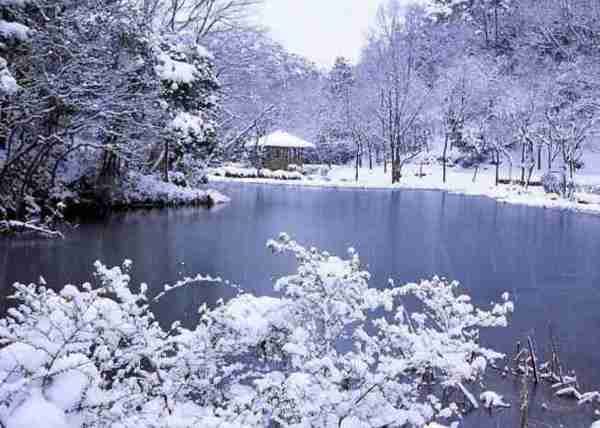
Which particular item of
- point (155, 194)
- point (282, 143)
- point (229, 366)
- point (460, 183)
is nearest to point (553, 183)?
point (460, 183)

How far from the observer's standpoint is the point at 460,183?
3422 cm

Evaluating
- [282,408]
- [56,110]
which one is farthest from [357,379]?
[56,110]

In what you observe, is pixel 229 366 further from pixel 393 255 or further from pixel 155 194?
pixel 155 194

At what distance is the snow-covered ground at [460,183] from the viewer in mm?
24281

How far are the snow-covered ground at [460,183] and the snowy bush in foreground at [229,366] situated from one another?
20385 millimetres

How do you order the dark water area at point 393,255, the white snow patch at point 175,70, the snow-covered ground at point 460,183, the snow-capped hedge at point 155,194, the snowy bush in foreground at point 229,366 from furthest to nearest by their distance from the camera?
the snow-covered ground at point 460,183 → the snow-capped hedge at point 155,194 → the white snow patch at point 175,70 → the dark water area at point 393,255 → the snowy bush in foreground at point 229,366

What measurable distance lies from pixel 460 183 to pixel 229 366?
3251 centimetres

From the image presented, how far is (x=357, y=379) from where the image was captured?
3039 millimetres

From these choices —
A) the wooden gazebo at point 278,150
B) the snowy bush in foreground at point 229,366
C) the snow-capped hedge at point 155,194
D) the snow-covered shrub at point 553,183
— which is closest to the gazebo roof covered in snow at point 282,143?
the wooden gazebo at point 278,150

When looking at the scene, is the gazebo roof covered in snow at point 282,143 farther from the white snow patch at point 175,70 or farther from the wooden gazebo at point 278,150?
the white snow patch at point 175,70

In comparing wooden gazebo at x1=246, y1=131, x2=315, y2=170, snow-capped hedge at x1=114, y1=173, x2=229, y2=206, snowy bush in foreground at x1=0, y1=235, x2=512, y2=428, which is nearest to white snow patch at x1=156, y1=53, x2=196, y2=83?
snow-capped hedge at x1=114, y1=173, x2=229, y2=206

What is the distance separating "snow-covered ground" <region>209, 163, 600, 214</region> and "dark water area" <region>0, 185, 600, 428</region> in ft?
13.2

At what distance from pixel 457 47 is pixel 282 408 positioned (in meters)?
46.5

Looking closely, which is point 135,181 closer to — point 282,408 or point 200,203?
point 200,203
